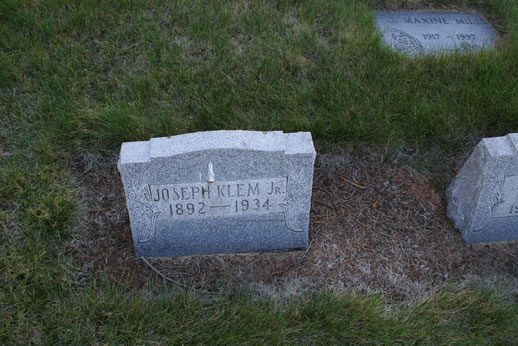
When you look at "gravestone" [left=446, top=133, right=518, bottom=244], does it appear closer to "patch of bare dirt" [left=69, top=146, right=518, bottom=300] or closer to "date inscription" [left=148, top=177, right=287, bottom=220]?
"patch of bare dirt" [left=69, top=146, right=518, bottom=300]

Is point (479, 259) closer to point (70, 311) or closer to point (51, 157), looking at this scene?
point (70, 311)

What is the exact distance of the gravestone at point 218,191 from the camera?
7.48 ft

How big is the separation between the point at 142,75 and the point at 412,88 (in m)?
1.66

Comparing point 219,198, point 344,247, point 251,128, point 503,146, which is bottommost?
point 344,247

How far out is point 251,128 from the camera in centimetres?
304

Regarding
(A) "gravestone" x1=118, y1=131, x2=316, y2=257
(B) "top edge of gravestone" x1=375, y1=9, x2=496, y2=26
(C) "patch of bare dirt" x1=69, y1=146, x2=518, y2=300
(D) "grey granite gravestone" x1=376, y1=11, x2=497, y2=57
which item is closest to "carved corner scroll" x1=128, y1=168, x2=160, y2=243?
(A) "gravestone" x1=118, y1=131, x2=316, y2=257

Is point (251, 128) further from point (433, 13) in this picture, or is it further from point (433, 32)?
point (433, 13)

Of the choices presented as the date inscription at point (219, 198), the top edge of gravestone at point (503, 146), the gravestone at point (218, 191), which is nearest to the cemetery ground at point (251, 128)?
the gravestone at point (218, 191)

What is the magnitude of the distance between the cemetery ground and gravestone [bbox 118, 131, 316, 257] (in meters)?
0.11

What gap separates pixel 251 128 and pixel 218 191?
727mm

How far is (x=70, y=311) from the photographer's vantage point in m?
2.28

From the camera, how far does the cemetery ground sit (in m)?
2.33

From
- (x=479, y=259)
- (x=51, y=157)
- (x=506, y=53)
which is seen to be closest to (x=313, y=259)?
(x=479, y=259)

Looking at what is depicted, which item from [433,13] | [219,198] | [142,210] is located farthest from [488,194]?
[433,13]
